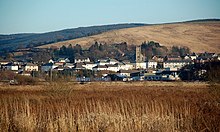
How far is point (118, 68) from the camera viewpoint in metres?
111

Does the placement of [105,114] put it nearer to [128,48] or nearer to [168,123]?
[168,123]

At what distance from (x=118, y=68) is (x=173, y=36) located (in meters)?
62.8

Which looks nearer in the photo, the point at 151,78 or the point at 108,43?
the point at 151,78

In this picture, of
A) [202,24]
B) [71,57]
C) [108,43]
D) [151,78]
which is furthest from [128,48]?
[151,78]

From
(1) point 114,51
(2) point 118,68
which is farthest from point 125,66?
(1) point 114,51

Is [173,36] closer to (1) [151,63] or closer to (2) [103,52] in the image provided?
(2) [103,52]

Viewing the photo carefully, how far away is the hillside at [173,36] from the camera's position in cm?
15250

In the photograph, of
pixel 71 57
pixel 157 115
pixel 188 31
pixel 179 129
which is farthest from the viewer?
pixel 188 31

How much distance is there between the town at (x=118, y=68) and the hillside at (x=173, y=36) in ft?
87.5

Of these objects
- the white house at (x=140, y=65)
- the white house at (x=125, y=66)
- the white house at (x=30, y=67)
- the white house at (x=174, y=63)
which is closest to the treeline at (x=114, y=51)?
the white house at (x=140, y=65)

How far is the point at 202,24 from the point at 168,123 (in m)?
180

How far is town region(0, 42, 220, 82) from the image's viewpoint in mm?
75256

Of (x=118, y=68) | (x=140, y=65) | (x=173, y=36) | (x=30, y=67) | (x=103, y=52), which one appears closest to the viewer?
(x=30, y=67)

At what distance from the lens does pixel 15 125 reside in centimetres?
1038
